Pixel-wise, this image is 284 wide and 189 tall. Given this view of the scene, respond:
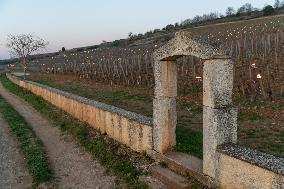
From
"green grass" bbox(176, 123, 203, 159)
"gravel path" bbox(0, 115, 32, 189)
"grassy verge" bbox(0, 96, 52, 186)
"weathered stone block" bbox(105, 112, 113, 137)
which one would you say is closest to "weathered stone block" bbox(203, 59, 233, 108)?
"green grass" bbox(176, 123, 203, 159)

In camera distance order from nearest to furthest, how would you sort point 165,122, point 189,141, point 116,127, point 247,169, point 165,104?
point 247,169, point 165,104, point 165,122, point 189,141, point 116,127

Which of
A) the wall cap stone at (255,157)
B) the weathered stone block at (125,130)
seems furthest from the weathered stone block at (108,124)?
the wall cap stone at (255,157)

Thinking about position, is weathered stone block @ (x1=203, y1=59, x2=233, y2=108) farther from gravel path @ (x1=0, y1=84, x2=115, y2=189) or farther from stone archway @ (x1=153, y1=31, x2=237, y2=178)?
gravel path @ (x1=0, y1=84, x2=115, y2=189)

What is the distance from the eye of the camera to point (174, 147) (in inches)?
443

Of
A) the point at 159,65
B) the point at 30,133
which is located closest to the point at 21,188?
the point at 159,65

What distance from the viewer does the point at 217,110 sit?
8.88m

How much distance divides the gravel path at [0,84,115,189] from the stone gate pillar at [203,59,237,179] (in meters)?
3.22

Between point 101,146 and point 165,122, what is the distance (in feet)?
11.8

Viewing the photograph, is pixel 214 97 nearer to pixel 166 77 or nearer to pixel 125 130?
pixel 166 77

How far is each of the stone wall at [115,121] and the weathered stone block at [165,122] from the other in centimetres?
54

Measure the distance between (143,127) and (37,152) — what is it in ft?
14.5

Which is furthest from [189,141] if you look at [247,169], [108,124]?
[247,169]

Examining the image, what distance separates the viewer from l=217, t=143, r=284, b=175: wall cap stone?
24.1ft

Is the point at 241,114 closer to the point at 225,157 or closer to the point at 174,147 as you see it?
the point at 174,147
